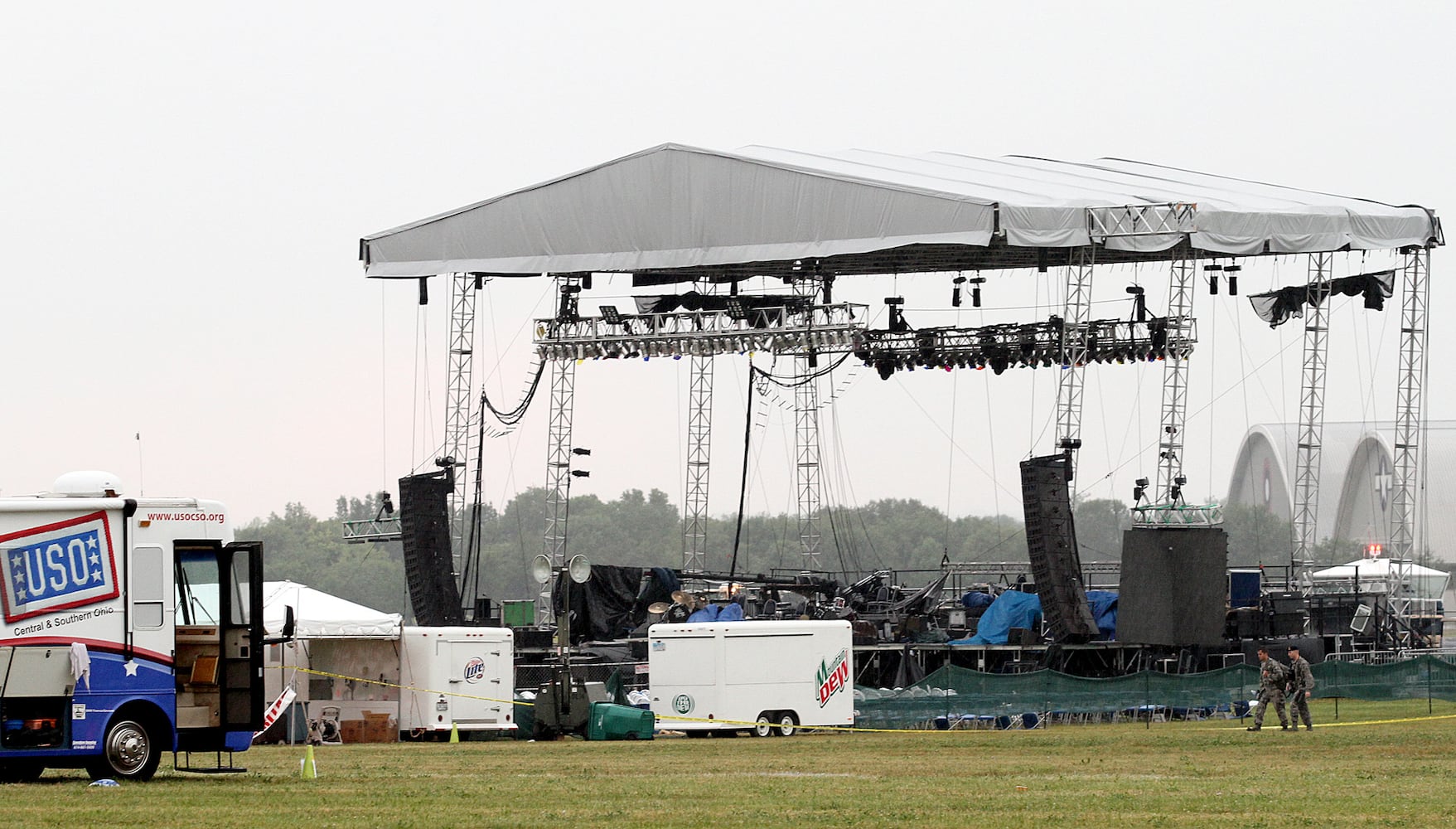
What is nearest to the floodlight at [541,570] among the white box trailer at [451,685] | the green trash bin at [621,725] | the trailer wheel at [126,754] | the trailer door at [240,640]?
the white box trailer at [451,685]

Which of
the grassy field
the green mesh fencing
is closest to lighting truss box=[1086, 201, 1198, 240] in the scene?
the green mesh fencing

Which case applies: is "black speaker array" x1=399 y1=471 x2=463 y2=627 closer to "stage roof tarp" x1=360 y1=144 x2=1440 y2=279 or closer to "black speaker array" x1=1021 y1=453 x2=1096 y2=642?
"stage roof tarp" x1=360 y1=144 x2=1440 y2=279

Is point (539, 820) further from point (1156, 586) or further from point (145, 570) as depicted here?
point (1156, 586)

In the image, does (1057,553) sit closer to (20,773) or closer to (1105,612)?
(1105,612)

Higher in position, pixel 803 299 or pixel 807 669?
pixel 803 299

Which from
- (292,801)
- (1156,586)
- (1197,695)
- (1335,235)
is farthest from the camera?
(1335,235)

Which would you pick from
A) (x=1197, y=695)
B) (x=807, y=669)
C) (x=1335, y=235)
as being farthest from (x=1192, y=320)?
(x=807, y=669)

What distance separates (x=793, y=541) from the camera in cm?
10044

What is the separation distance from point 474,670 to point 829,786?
1328cm

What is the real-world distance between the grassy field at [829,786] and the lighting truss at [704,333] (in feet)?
51.4

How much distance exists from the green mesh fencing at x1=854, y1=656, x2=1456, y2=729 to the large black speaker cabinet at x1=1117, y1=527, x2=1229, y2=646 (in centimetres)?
236

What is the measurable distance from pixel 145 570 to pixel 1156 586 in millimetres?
22025

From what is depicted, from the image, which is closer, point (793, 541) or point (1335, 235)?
point (1335, 235)

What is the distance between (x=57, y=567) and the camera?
16531 mm
